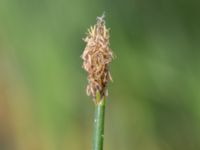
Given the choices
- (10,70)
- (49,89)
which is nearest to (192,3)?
(49,89)

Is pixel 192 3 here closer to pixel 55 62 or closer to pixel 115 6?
pixel 115 6

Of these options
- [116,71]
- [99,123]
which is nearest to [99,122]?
[99,123]

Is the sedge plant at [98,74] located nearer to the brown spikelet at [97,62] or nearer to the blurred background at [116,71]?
the brown spikelet at [97,62]

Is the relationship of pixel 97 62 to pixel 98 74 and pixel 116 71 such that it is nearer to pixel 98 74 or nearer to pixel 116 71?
pixel 98 74

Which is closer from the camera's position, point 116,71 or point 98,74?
point 98,74

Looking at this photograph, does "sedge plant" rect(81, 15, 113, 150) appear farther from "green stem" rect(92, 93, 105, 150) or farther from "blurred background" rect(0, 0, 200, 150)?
"blurred background" rect(0, 0, 200, 150)
